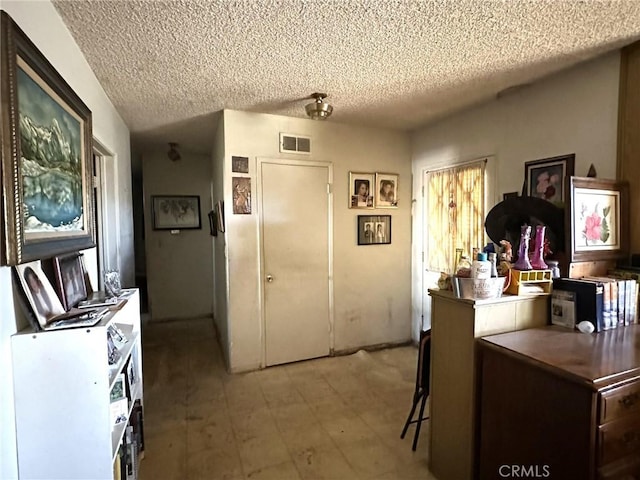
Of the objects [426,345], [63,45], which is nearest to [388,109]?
[426,345]

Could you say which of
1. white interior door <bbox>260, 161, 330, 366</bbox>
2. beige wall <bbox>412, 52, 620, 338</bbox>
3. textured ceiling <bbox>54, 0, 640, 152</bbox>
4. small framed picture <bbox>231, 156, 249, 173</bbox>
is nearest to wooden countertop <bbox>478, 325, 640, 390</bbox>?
beige wall <bbox>412, 52, 620, 338</bbox>

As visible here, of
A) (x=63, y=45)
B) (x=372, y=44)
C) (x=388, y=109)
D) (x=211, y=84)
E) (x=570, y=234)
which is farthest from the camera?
(x=388, y=109)

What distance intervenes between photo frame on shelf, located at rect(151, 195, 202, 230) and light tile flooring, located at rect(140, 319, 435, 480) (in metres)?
1.93

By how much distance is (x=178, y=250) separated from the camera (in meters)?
4.88

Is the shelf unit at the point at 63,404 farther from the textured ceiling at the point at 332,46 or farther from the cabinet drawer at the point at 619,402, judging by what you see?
the cabinet drawer at the point at 619,402

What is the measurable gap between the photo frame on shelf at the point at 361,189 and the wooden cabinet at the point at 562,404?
7.21 ft

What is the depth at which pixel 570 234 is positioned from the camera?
1743mm

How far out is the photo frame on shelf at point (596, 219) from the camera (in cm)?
174

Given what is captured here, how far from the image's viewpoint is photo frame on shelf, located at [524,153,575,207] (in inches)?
88.0

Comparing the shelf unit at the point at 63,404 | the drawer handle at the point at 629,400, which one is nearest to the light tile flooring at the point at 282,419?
the shelf unit at the point at 63,404

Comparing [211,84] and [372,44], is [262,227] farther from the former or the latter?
[372,44]

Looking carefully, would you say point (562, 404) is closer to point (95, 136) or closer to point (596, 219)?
point (596, 219)

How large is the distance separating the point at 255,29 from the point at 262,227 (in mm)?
1753

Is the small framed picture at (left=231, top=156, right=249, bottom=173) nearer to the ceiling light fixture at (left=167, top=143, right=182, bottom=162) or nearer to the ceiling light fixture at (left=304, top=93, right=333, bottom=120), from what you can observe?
the ceiling light fixture at (left=304, top=93, right=333, bottom=120)
